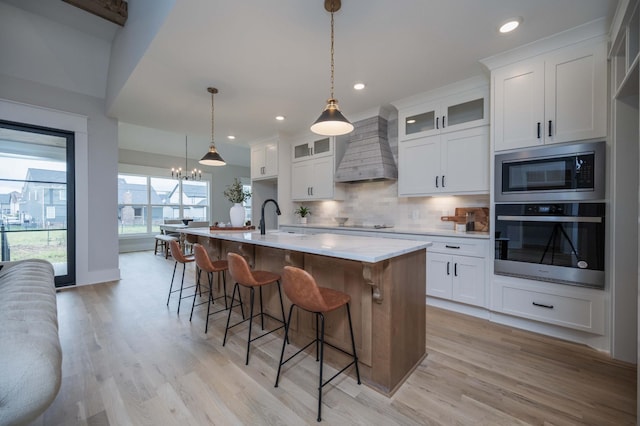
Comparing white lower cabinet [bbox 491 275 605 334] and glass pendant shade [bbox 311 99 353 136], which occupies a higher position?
glass pendant shade [bbox 311 99 353 136]

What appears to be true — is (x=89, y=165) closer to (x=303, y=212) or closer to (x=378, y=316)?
(x=303, y=212)

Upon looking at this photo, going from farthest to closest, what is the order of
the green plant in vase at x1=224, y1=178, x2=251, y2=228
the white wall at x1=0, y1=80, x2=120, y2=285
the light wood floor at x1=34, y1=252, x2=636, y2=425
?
the white wall at x1=0, y1=80, x2=120, y2=285
the green plant in vase at x1=224, y1=178, x2=251, y2=228
the light wood floor at x1=34, y1=252, x2=636, y2=425

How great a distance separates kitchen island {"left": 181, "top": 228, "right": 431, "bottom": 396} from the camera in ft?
A: 5.72

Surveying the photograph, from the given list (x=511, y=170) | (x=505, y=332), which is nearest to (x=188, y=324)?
(x=505, y=332)

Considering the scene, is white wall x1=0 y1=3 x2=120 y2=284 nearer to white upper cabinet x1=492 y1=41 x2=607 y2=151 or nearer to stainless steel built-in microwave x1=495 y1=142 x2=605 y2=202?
white upper cabinet x1=492 y1=41 x2=607 y2=151

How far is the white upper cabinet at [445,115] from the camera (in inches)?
124

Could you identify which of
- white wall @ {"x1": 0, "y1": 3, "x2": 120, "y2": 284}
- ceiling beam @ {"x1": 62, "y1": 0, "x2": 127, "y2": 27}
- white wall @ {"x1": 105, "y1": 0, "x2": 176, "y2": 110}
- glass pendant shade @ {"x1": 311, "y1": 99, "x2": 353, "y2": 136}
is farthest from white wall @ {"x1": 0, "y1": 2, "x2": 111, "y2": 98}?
glass pendant shade @ {"x1": 311, "y1": 99, "x2": 353, "y2": 136}

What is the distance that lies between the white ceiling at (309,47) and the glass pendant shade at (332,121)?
700mm

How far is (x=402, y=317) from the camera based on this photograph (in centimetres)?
188

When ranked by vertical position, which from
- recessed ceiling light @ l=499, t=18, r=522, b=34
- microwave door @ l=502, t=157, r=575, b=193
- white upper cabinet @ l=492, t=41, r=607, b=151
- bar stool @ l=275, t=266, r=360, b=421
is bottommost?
bar stool @ l=275, t=266, r=360, b=421

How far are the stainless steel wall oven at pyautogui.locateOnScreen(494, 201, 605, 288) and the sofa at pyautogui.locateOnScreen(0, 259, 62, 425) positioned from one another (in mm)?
3334

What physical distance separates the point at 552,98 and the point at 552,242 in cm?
134

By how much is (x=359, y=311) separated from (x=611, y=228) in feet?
7.19

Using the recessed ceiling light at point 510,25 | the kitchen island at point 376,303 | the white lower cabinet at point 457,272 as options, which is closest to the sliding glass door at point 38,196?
the kitchen island at point 376,303
